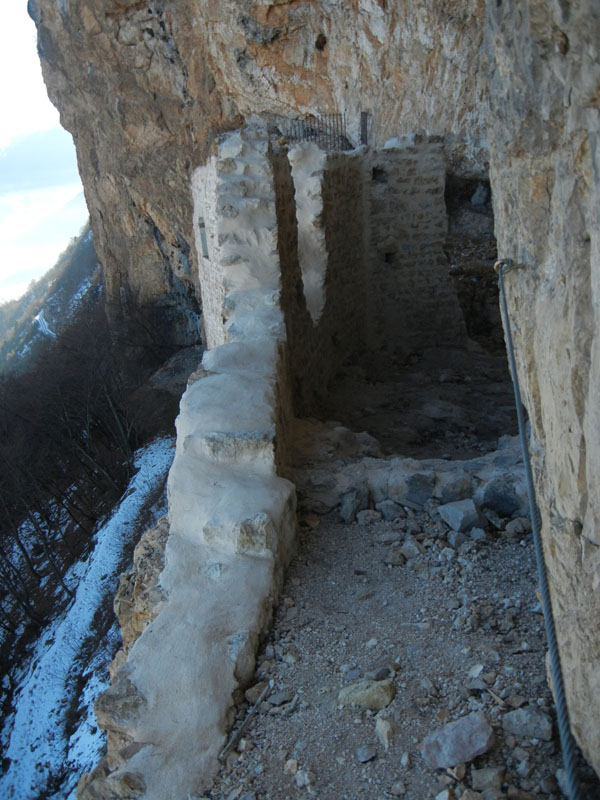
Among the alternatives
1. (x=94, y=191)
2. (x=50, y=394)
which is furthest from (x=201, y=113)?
(x=50, y=394)

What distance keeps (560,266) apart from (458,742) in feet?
4.78

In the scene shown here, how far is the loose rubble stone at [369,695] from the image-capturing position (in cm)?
243

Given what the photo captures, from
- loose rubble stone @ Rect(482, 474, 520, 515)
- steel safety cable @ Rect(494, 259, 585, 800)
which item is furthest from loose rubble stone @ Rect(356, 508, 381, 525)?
steel safety cable @ Rect(494, 259, 585, 800)

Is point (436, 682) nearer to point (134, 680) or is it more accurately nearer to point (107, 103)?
point (134, 680)

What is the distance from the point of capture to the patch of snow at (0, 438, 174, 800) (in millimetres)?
8875

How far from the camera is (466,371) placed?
23.7 feet

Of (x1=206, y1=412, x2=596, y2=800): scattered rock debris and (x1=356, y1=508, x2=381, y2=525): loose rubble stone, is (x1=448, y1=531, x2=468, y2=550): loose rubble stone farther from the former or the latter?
(x1=356, y1=508, x2=381, y2=525): loose rubble stone

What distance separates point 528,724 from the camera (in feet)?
7.15

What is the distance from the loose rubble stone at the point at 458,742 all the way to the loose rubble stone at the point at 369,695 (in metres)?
0.25

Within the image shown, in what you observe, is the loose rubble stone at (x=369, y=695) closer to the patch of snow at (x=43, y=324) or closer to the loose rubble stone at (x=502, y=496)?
the loose rubble stone at (x=502, y=496)

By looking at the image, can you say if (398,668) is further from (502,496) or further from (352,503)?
(502,496)

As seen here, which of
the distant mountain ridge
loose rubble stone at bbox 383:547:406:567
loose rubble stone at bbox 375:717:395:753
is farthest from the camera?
the distant mountain ridge

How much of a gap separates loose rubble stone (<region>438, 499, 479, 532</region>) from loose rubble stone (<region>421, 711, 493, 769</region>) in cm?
132

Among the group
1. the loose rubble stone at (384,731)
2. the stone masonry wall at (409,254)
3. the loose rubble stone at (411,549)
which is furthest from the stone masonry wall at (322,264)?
the loose rubble stone at (384,731)
